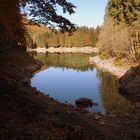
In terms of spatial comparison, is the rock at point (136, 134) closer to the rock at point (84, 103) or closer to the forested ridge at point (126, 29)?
the rock at point (84, 103)

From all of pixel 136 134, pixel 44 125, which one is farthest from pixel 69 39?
pixel 44 125

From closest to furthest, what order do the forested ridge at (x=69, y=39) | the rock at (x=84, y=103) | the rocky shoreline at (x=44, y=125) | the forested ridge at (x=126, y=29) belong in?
the rocky shoreline at (x=44, y=125), the rock at (x=84, y=103), the forested ridge at (x=126, y=29), the forested ridge at (x=69, y=39)

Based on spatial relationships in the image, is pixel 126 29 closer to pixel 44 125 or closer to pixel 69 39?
pixel 44 125

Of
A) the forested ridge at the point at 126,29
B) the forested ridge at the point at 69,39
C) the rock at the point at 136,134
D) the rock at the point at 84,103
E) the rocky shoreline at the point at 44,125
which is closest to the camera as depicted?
the rocky shoreline at the point at 44,125

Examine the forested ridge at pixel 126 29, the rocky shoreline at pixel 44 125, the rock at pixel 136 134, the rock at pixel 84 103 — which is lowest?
the rock at pixel 84 103

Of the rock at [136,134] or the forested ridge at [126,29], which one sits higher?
the forested ridge at [126,29]

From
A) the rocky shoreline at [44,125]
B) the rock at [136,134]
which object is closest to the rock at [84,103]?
the rocky shoreline at [44,125]

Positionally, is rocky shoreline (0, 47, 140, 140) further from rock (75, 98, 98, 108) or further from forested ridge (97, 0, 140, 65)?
forested ridge (97, 0, 140, 65)

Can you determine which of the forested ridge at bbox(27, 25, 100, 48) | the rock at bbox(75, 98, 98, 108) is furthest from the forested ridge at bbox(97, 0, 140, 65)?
the forested ridge at bbox(27, 25, 100, 48)

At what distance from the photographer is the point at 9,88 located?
16938 millimetres

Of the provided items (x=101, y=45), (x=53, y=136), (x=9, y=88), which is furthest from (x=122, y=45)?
(x=53, y=136)

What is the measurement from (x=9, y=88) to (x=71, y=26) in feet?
16.8

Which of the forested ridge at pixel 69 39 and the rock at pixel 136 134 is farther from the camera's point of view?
the forested ridge at pixel 69 39

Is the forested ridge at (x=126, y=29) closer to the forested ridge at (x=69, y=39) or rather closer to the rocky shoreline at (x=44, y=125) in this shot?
the rocky shoreline at (x=44, y=125)
